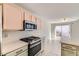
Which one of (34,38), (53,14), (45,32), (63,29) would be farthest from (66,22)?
(34,38)

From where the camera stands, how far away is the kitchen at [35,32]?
2.05 meters

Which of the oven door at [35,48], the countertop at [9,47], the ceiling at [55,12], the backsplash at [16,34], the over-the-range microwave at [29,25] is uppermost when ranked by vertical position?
the ceiling at [55,12]

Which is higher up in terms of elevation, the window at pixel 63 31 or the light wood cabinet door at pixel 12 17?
the light wood cabinet door at pixel 12 17

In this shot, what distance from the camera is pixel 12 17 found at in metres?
2.19

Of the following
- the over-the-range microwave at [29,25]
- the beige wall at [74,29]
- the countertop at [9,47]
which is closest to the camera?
the countertop at [9,47]

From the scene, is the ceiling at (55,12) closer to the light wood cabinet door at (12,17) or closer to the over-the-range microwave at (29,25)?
the light wood cabinet door at (12,17)

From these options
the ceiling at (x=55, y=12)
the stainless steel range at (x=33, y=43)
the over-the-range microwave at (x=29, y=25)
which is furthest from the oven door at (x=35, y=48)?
the ceiling at (x=55, y=12)

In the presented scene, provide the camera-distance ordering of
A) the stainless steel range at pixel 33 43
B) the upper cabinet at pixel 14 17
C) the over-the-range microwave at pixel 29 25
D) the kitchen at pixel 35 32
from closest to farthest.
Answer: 1. the upper cabinet at pixel 14 17
2. the kitchen at pixel 35 32
3. the stainless steel range at pixel 33 43
4. the over-the-range microwave at pixel 29 25

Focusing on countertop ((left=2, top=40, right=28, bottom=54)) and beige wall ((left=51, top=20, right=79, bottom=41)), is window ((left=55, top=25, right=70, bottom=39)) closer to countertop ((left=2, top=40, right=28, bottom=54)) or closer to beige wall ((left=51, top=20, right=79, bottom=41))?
beige wall ((left=51, top=20, right=79, bottom=41))

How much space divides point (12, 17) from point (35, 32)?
71cm

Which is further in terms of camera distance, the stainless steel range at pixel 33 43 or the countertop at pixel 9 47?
the stainless steel range at pixel 33 43

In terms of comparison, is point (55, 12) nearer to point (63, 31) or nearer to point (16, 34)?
point (63, 31)

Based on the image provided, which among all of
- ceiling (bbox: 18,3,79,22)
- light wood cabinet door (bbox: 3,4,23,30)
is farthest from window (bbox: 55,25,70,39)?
light wood cabinet door (bbox: 3,4,23,30)

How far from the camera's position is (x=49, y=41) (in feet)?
8.63
